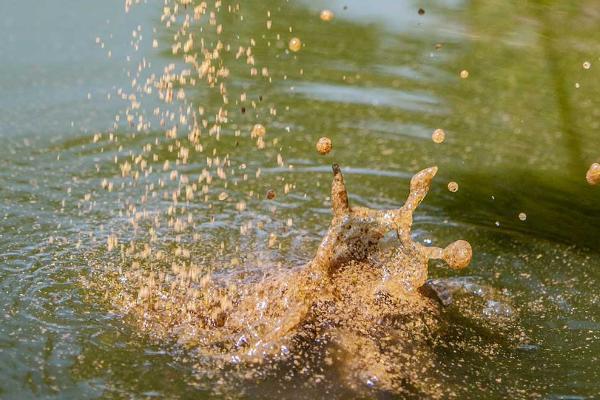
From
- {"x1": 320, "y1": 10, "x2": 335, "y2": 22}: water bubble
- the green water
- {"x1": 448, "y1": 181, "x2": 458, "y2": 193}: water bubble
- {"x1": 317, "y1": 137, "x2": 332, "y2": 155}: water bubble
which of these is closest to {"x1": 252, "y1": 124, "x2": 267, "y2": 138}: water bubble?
the green water

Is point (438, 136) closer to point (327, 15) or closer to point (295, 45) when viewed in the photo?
point (295, 45)

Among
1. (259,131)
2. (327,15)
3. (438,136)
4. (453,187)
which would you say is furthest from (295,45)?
(453,187)

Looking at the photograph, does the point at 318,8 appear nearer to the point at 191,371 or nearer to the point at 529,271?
the point at 529,271

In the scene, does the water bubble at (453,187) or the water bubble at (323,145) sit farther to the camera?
the water bubble at (453,187)

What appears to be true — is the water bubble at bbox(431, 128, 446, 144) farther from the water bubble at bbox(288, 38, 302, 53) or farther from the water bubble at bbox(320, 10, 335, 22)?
the water bubble at bbox(320, 10, 335, 22)

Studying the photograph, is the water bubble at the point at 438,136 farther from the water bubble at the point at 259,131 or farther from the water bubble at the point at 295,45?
the water bubble at the point at 295,45

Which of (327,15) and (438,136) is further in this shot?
(327,15)

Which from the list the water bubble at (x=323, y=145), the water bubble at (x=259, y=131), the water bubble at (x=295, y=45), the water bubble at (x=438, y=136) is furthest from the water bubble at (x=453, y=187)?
the water bubble at (x=295, y=45)
